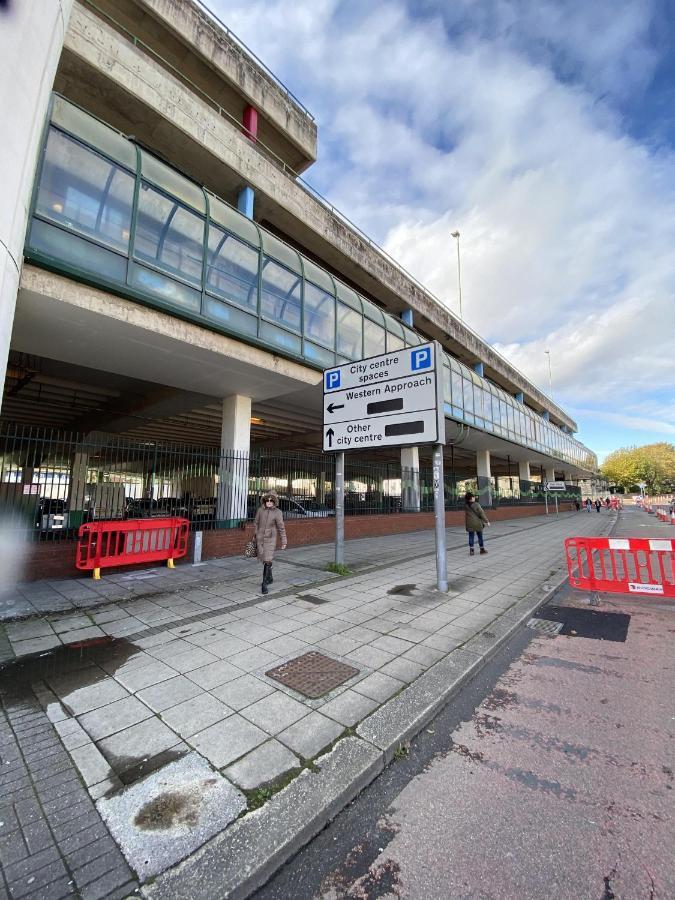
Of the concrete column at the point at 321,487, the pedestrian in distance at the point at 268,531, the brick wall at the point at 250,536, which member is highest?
the concrete column at the point at 321,487

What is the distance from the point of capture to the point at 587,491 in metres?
67.6

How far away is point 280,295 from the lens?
36.5 ft

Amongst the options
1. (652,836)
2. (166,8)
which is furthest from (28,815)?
(166,8)

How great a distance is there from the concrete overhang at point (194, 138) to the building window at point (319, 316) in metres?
3.54

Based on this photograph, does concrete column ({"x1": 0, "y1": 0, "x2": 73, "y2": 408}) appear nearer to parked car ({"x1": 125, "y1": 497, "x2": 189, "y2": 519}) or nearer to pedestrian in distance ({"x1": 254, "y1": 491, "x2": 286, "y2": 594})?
pedestrian in distance ({"x1": 254, "y1": 491, "x2": 286, "y2": 594})

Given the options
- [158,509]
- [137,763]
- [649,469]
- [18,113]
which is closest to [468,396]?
[158,509]

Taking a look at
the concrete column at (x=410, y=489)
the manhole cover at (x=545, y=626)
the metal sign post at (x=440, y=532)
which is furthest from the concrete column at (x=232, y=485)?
the concrete column at (x=410, y=489)

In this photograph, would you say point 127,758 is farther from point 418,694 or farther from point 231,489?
point 231,489

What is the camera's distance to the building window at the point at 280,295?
418 inches

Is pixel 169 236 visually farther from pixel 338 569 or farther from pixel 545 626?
pixel 545 626

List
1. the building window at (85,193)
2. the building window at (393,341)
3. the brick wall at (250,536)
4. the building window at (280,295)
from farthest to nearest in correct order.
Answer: the building window at (393,341)
the building window at (280,295)
the brick wall at (250,536)
the building window at (85,193)

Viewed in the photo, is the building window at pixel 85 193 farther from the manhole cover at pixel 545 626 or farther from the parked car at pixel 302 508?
the manhole cover at pixel 545 626

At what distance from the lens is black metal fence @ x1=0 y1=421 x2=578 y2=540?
7.68 metres

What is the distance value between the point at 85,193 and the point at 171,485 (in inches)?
251
